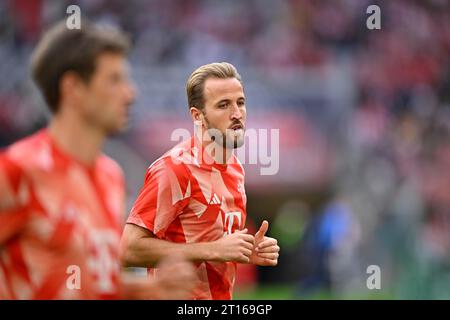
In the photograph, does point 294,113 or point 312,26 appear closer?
point 294,113

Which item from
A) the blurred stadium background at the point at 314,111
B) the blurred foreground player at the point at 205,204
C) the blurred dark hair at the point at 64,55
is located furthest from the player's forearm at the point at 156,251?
the blurred stadium background at the point at 314,111

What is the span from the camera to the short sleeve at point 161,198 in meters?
5.01

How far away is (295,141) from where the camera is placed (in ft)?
63.3

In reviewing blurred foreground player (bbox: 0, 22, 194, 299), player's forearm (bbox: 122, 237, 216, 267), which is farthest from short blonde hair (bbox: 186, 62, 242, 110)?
blurred foreground player (bbox: 0, 22, 194, 299)

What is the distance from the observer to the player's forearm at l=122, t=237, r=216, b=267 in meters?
4.93

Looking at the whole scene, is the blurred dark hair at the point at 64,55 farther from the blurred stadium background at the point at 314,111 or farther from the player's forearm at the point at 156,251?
the blurred stadium background at the point at 314,111

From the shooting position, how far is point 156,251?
495cm

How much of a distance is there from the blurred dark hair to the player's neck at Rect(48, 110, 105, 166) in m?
0.07

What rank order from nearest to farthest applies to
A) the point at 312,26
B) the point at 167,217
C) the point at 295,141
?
1. the point at 167,217
2. the point at 295,141
3. the point at 312,26

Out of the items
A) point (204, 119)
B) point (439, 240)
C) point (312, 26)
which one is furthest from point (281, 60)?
point (204, 119)

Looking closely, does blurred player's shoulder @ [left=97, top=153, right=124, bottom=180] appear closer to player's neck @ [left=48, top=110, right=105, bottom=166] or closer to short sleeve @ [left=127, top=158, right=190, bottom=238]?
player's neck @ [left=48, top=110, right=105, bottom=166]

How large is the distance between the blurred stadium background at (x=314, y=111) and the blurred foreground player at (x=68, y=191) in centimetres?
1233

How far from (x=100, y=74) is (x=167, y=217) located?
126 centimetres

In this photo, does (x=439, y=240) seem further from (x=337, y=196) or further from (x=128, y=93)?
(x=128, y=93)
